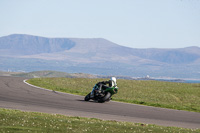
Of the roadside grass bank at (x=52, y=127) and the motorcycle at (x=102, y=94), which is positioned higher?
the motorcycle at (x=102, y=94)

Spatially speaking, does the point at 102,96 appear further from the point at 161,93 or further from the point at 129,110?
the point at 161,93

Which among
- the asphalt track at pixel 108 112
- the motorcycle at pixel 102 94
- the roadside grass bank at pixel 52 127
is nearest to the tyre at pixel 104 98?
the motorcycle at pixel 102 94

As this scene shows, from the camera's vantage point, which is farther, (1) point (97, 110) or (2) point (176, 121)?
(1) point (97, 110)

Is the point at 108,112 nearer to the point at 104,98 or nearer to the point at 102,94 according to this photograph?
the point at 104,98

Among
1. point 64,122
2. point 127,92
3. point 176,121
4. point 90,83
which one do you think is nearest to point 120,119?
point 176,121

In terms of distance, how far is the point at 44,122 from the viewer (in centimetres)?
1677

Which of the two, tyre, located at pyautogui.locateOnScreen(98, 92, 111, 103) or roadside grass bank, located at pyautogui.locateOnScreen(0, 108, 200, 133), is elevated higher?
tyre, located at pyautogui.locateOnScreen(98, 92, 111, 103)

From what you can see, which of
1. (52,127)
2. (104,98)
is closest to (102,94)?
(104,98)

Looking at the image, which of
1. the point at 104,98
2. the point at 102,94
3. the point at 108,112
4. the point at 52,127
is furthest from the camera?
the point at 102,94

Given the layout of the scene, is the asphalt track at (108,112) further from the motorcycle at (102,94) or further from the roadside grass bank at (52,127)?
the roadside grass bank at (52,127)

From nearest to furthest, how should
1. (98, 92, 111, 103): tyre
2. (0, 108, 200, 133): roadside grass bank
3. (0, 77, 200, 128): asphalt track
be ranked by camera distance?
(0, 108, 200, 133): roadside grass bank, (0, 77, 200, 128): asphalt track, (98, 92, 111, 103): tyre

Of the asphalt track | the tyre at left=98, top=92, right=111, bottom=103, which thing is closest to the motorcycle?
the tyre at left=98, top=92, right=111, bottom=103

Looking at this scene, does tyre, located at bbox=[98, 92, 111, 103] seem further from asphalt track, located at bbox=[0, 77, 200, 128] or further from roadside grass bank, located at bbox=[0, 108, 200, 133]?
roadside grass bank, located at bbox=[0, 108, 200, 133]

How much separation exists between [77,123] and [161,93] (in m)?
24.8
